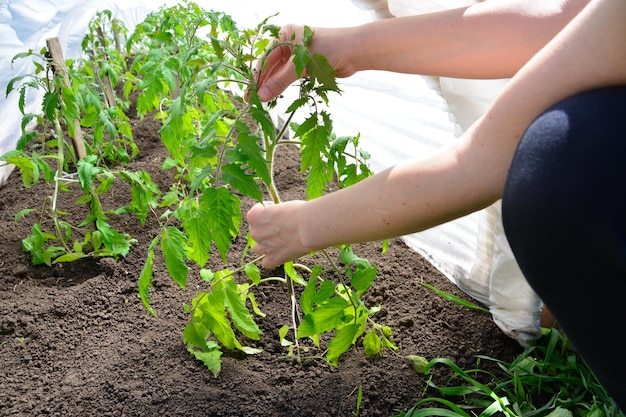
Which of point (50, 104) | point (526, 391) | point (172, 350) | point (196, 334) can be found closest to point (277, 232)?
point (196, 334)

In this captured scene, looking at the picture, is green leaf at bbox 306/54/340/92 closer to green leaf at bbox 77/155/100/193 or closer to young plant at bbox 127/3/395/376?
young plant at bbox 127/3/395/376

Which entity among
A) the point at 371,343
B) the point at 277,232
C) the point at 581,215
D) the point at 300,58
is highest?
the point at 300,58

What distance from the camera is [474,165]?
84 cm

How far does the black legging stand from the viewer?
0.72 m

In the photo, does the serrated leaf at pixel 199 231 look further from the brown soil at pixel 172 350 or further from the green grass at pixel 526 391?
the green grass at pixel 526 391

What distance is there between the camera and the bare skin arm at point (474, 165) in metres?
0.75

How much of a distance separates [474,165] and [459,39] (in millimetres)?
528

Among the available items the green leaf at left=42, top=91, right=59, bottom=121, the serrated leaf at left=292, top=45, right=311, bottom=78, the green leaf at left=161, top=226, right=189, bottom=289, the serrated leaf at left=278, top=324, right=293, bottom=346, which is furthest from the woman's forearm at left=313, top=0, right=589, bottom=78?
the green leaf at left=42, top=91, right=59, bottom=121

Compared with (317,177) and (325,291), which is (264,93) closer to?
(317,177)

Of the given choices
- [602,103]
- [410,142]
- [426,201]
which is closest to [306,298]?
[426,201]

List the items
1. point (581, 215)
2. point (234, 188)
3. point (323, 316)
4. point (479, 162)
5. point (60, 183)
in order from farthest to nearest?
point (60, 183) < point (234, 188) < point (323, 316) < point (479, 162) < point (581, 215)

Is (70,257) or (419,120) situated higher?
(419,120)

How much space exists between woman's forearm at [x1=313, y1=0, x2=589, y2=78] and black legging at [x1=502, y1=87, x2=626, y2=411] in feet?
1.63

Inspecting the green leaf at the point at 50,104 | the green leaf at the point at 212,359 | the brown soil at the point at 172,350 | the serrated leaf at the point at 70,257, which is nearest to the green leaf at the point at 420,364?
the brown soil at the point at 172,350
